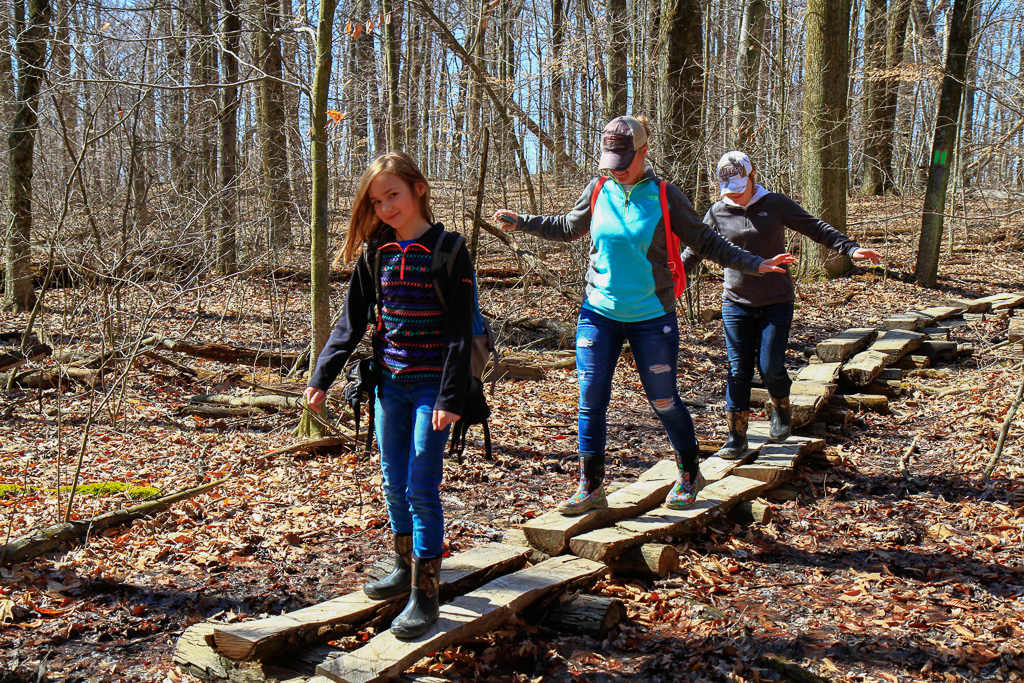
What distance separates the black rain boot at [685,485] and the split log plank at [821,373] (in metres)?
3.28

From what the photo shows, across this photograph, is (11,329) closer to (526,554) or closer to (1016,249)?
(526,554)

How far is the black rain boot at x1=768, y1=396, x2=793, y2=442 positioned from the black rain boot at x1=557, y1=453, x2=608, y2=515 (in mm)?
2157

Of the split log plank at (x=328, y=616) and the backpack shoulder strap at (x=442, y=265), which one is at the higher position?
the backpack shoulder strap at (x=442, y=265)

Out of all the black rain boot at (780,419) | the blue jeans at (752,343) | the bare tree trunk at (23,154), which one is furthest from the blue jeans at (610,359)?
the bare tree trunk at (23,154)

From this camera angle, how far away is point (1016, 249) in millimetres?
16938

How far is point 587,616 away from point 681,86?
970 centimetres

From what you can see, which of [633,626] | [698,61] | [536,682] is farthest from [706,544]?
[698,61]

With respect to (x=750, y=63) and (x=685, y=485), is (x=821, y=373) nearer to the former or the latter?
(x=685, y=485)

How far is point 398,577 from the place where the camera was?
3570mm

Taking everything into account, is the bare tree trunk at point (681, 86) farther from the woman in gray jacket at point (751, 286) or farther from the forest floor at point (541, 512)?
the woman in gray jacket at point (751, 286)

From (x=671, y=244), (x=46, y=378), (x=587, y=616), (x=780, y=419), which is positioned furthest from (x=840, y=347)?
(x=46, y=378)

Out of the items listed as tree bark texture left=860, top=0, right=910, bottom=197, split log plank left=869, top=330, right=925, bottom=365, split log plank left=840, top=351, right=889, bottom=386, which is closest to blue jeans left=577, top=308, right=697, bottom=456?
split log plank left=840, top=351, right=889, bottom=386

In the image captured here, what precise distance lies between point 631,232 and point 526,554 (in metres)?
1.80

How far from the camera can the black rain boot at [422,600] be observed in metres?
3.21
